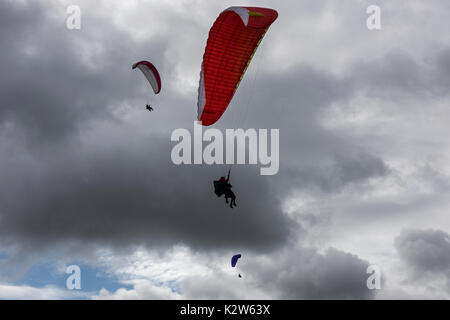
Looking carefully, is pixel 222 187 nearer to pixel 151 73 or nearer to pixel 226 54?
pixel 226 54

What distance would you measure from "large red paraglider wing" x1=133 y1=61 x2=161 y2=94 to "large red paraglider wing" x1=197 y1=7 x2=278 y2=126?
827 centimetres

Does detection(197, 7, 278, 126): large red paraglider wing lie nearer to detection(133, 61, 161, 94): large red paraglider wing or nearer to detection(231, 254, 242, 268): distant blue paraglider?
detection(133, 61, 161, 94): large red paraglider wing

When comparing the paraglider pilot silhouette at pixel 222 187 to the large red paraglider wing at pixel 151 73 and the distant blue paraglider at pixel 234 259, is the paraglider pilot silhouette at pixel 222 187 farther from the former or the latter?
the large red paraglider wing at pixel 151 73

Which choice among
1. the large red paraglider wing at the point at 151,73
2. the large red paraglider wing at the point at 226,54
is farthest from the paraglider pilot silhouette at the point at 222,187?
the large red paraglider wing at the point at 151,73

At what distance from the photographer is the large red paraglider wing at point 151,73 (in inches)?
1523

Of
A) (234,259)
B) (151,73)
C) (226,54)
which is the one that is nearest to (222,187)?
(234,259)

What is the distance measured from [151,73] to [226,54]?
9.79 metres

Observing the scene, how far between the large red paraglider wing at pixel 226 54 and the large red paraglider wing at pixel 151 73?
8.27m

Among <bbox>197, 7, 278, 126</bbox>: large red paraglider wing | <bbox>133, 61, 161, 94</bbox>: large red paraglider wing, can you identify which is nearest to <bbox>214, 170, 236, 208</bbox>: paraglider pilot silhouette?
<bbox>197, 7, 278, 126</bbox>: large red paraglider wing

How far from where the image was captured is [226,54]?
103ft
